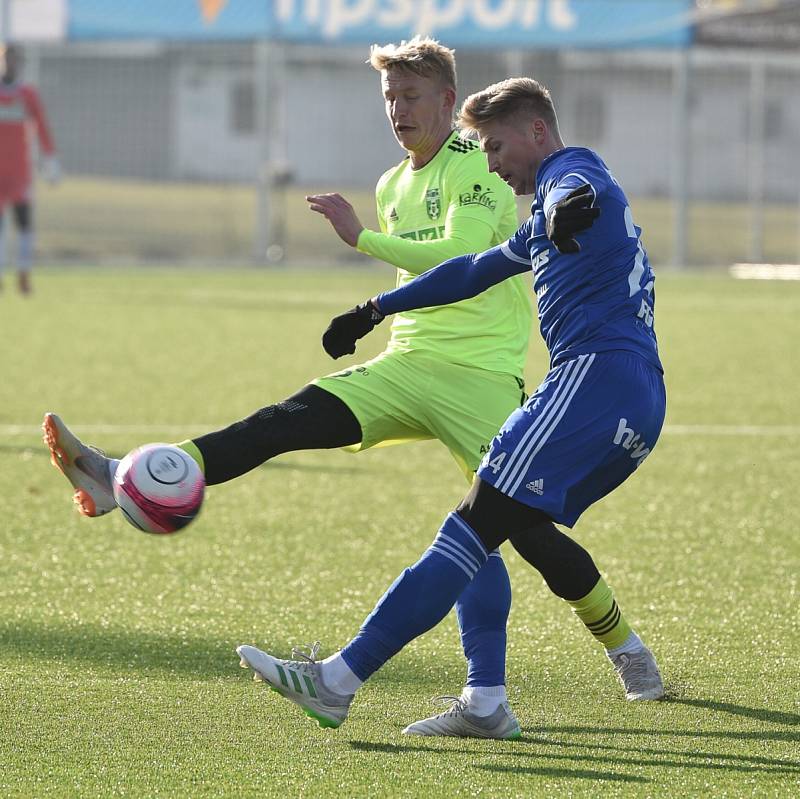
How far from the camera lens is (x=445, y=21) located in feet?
76.8

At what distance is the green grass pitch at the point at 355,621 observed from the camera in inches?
143

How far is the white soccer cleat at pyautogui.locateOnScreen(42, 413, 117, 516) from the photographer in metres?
4.45

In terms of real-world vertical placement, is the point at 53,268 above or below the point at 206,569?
below

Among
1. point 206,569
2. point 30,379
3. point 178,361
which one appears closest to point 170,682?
point 206,569

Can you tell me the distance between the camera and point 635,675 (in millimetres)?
4340

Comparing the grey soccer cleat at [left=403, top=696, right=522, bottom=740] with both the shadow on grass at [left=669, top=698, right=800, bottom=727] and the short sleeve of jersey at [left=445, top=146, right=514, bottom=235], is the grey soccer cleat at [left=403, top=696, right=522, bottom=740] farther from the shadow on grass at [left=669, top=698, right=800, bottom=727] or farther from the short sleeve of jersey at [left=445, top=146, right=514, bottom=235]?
the short sleeve of jersey at [left=445, top=146, right=514, bottom=235]

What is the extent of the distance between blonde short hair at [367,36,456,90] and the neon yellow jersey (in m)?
0.20

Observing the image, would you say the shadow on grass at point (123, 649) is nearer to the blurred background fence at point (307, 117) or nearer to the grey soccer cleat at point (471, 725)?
the grey soccer cleat at point (471, 725)

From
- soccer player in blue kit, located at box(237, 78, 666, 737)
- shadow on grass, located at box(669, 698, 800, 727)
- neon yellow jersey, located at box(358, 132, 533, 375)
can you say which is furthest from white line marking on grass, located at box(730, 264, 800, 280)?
soccer player in blue kit, located at box(237, 78, 666, 737)

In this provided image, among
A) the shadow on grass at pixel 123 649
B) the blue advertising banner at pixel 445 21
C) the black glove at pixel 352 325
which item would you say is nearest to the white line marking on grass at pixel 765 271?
the blue advertising banner at pixel 445 21

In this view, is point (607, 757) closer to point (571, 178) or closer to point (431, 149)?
point (571, 178)

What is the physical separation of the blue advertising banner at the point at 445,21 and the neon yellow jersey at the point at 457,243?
1902cm

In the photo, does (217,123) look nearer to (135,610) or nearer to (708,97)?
(708,97)

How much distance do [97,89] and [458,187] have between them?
22107 millimetres
